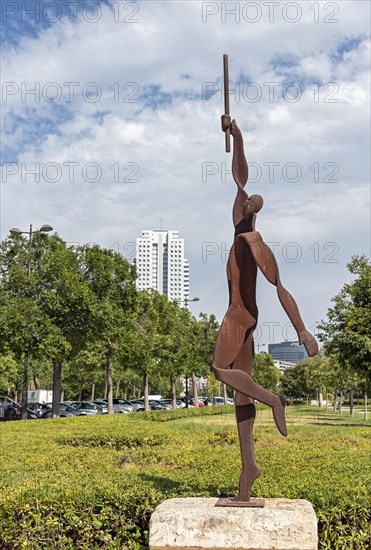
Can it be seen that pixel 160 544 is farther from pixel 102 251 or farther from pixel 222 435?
pixel 102 251

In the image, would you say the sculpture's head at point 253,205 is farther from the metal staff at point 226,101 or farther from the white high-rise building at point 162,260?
the white high-rise building at point 162,260

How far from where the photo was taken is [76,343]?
25.6m

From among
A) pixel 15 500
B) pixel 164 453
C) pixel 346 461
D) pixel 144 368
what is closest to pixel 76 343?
pixel 144 368

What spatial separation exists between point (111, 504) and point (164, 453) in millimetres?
4793

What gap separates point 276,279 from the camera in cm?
497

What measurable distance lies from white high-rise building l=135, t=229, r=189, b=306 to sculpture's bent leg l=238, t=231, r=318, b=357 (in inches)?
2152

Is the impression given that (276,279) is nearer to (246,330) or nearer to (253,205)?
(246,330)

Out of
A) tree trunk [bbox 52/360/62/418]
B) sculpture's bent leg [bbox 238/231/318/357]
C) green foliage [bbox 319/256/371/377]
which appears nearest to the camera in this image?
sculpture's bent leg [bbox 238/231/318/357]

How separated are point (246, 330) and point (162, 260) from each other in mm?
57845

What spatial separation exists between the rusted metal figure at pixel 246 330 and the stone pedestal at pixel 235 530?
1.33ft

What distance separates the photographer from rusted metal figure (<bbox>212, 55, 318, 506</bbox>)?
16.0ft

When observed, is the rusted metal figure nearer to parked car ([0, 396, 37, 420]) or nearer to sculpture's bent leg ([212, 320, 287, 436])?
sculpture's bent leg ([212, 320, 287, 436])

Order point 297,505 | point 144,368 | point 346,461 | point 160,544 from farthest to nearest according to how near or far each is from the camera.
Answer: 1. point 144,368
2. point 346,461
3. point 297,505
4. point 160,544

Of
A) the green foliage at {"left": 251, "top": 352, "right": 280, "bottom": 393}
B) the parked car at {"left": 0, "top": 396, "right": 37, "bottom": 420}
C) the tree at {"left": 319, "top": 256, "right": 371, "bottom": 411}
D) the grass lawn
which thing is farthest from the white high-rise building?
the grass lawn
